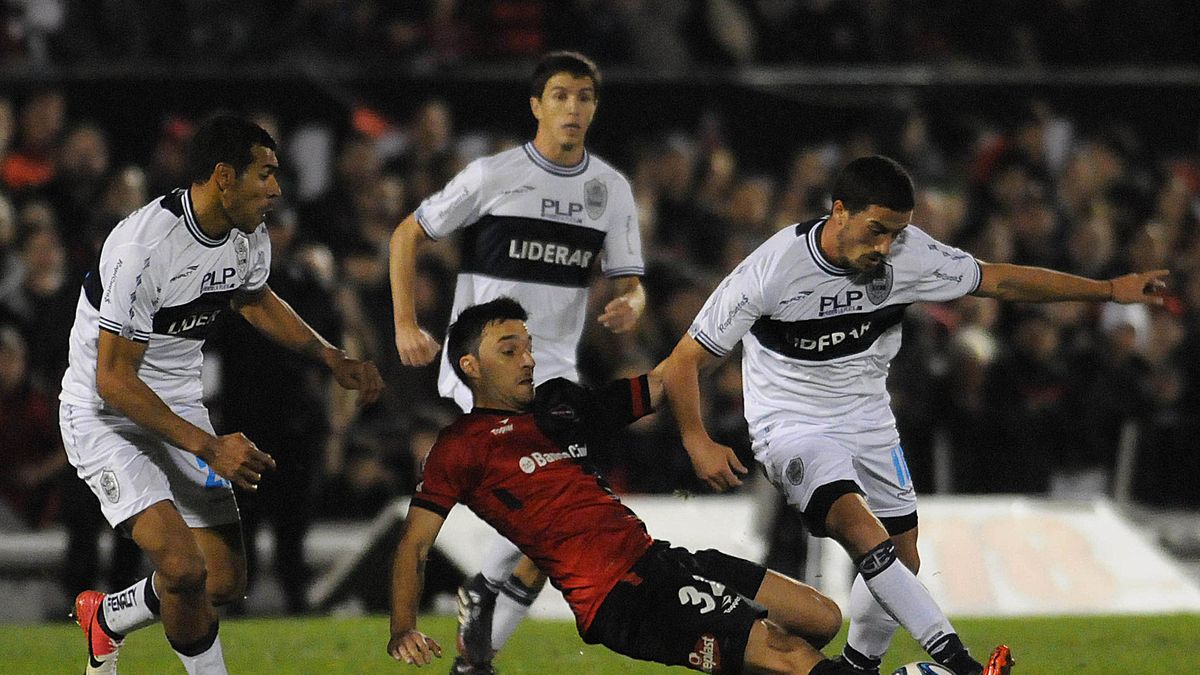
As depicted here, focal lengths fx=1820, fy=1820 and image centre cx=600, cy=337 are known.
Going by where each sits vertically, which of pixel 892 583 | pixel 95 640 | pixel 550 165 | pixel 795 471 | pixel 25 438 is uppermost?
pixel 550 165

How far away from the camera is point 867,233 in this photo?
691 centimetres

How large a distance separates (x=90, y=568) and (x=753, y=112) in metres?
7.48

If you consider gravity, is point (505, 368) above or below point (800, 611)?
above

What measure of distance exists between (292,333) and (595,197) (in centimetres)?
159

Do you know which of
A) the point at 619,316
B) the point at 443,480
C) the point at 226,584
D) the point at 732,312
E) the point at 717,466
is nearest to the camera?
the point at 443,480

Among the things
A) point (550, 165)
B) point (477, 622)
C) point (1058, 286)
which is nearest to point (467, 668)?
point (477, 622)

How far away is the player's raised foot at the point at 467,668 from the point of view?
7910mm

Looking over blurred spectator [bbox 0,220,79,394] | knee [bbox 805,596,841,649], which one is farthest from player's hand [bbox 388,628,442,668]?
blurred spectator [bbox 0,220,79,394]

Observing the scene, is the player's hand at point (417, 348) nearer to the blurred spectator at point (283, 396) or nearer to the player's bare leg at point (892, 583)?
the player's bare leg at point (892, 583)

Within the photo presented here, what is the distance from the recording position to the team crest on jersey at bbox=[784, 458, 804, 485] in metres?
7.16

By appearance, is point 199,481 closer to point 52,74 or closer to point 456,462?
point 456,462

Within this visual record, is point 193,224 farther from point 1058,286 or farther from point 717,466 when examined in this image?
point 1058,286

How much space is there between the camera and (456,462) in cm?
650

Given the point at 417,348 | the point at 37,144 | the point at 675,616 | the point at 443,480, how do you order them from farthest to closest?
the point at 37,144, the point at 417,348, the point at 443,480, the point at 675,616
